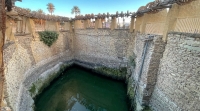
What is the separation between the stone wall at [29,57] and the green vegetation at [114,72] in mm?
5403

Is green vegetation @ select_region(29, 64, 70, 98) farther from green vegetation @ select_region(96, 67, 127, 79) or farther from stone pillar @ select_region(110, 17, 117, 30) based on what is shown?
stone pillar @ select_region(110, 17, 117, 30)

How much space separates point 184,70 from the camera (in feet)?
16.2

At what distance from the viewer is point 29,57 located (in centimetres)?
1072

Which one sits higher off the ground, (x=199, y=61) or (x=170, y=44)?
(x=170, y=44)

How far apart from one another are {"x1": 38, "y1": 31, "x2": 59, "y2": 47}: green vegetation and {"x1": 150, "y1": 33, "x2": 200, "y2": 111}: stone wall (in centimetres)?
1123

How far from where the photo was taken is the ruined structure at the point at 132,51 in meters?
4.84

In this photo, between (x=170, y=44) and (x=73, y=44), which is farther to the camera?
(x=73, y=44)

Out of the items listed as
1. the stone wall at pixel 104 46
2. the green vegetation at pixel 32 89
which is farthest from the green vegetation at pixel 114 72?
the green vegetation at pixel 32 89

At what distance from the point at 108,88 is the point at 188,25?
8.34 m

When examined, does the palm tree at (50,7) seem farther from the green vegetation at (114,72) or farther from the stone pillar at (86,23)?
the green vegetation at (114,72)

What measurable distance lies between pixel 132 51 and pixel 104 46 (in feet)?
11.5

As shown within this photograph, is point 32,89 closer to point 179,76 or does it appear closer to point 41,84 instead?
point 41,84

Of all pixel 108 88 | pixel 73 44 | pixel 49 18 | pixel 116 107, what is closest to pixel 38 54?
pixel 49 18

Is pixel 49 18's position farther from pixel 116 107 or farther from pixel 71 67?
pixel 116 107
